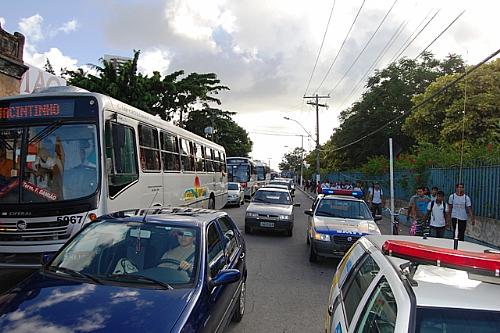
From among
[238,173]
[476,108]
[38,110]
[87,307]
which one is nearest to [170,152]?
[38,110]

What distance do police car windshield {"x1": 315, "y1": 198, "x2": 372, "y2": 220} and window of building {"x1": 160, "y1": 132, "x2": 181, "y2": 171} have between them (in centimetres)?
395

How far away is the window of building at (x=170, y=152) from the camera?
428 inches

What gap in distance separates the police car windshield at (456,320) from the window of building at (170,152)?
355 inches

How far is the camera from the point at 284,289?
24.5 feet

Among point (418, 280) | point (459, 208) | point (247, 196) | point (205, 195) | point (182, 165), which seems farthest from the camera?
point (247, 196)

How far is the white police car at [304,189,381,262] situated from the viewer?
9219mm

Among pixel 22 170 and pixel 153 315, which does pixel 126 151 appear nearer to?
pixel 22 170

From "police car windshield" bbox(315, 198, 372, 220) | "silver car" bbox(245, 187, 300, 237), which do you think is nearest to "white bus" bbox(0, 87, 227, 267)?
"police car windshield" bbox(315, 198, 372, 220)

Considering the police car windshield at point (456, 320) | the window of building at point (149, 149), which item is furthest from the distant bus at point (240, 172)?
the police car windshield at point (456, 320)

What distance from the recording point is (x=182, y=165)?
12.7 m

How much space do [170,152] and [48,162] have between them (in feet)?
15.5

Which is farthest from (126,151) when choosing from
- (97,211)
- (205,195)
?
(205,195)

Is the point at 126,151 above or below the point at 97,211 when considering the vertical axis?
above

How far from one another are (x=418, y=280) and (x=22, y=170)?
21.0ft
